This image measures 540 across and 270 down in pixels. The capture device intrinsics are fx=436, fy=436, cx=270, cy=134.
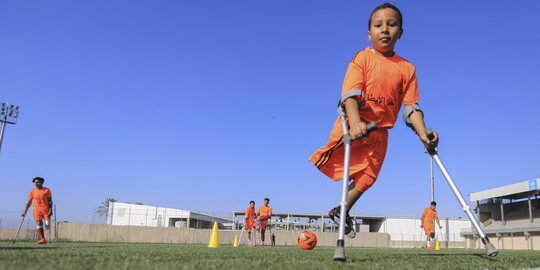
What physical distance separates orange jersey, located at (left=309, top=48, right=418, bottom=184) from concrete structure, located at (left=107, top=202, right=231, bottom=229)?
39902mm

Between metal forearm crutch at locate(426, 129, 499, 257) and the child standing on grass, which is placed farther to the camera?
the child standing on grass

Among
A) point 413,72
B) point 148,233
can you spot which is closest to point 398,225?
point 148,233

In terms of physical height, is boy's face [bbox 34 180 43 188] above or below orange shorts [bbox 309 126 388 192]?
above

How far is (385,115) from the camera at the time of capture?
14.1ft

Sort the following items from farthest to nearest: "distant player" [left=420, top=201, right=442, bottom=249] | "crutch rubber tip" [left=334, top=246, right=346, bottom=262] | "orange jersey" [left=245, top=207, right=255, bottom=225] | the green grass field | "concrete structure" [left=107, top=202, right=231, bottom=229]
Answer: "concrete structure" [left=107, top=202, right=231, bottom=229] → "orange jersey" [left=245, top=207, right=255, bottom=225] → "distant player" [left=420, top=201, right=442, bottom=249] → "crutch rubber tip" [left=334, top=246, right=346, bottom=262] → the green grass field

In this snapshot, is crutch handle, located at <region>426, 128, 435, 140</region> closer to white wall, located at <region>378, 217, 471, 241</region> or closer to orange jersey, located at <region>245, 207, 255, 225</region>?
orange jersey, located at <region>245, 207, 255, 225</region>

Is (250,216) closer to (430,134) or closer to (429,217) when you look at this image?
(429,217)

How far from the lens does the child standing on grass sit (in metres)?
4.17

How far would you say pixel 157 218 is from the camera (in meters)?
47.5

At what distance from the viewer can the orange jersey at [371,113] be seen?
163 inches

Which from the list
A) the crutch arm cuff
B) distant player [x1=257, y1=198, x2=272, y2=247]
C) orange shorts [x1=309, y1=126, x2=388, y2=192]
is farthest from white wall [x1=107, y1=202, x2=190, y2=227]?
the crutch arm cuff

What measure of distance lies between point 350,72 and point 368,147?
76 cm

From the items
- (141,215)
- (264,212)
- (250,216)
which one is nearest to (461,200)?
(264,212)

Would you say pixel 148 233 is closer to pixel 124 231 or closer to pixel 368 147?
pixel 124 231
